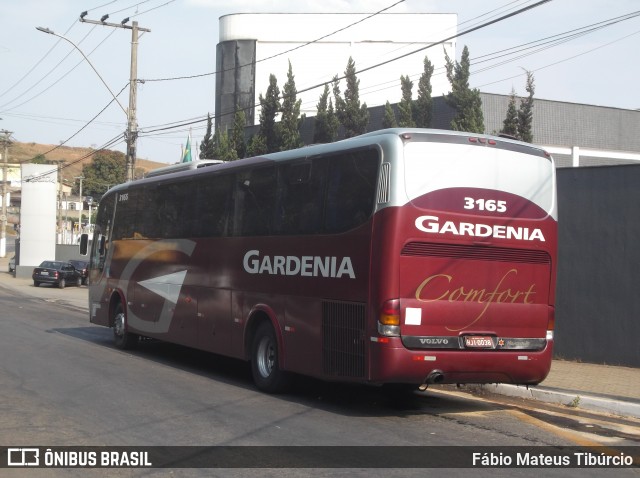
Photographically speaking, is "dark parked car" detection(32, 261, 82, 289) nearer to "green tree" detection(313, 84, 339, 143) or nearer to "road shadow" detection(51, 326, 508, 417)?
"green tree" detection(313, 84, 339, 143)

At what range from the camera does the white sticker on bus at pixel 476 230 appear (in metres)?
10.0

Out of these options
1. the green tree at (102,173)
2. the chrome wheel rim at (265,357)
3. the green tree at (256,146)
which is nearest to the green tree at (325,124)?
the green tree at (256,146)

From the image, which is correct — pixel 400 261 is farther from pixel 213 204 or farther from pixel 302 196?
pixel 213 204

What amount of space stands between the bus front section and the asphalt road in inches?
30.9

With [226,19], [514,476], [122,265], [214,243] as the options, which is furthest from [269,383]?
[226,19]

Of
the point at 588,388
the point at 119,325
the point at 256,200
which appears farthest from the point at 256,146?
the point at 588,388

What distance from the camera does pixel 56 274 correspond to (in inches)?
1769

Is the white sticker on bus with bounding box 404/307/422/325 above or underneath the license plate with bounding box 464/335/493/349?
above

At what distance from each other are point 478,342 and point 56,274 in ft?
126

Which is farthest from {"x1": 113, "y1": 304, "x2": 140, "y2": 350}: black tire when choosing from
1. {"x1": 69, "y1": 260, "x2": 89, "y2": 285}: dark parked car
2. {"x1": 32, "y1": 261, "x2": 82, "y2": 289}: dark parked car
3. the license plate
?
{"x1": 69, "y1": 260, "x2": 89, "y2": 285}: dark parked car

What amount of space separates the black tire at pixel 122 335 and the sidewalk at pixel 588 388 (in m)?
8.37

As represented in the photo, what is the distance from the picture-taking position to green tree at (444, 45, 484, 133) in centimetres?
2569

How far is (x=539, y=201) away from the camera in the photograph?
35.7 feet

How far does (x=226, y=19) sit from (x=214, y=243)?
38.2 metres
